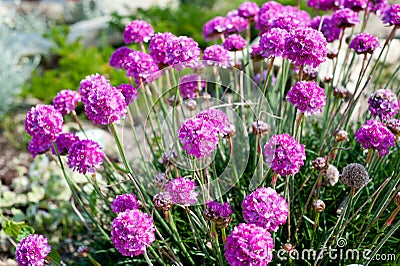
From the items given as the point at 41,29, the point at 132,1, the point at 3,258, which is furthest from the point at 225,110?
the point at 132,1

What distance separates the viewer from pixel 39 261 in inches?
58.4

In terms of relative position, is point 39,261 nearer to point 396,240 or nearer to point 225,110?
point 225,110

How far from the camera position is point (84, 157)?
1.52 m

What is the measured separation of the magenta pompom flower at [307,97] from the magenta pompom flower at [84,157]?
62cm

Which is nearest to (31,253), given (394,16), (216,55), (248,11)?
(216,55)

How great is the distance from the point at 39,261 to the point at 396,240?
122 centimetres

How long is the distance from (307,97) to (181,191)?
1.51 ft

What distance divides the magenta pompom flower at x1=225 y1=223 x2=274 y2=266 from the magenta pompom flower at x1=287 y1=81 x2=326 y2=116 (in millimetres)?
448

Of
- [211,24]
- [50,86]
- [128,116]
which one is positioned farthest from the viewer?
[50,86]

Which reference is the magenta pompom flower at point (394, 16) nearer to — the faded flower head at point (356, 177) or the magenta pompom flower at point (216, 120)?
the faded flower head at point (356, 177)

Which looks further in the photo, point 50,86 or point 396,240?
point 50,86

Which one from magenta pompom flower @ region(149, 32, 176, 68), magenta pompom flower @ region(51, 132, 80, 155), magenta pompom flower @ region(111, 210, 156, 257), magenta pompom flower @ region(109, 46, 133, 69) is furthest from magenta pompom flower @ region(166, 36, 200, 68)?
magenta pompom flower @ region(111, 210, 156, 257)

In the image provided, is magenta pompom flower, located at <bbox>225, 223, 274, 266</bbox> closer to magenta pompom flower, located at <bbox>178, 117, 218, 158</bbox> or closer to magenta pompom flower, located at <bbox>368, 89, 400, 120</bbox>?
magenta pompom flower, located at <bbox>178, 117, 218, 158</bbox>

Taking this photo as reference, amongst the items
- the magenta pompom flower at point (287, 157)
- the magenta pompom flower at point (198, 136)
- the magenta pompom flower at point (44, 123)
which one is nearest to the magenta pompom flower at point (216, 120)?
the magenta pompom flower at point (198, 136)
